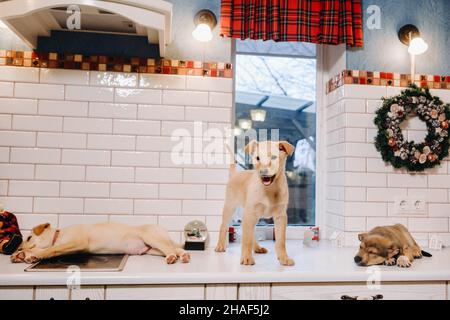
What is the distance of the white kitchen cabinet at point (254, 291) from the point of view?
1.32 meters

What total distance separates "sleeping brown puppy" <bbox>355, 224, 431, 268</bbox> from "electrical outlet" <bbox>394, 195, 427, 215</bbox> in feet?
Answer: 1.32

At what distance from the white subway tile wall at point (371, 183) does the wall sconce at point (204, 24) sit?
713 millimetres

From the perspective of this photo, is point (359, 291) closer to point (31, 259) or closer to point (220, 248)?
point (220, 248)

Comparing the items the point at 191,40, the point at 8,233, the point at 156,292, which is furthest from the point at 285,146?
the point at 8,233

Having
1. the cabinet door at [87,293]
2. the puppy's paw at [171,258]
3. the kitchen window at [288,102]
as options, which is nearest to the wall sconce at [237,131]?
the kitchen window at [288,102]

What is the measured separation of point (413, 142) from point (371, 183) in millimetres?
279

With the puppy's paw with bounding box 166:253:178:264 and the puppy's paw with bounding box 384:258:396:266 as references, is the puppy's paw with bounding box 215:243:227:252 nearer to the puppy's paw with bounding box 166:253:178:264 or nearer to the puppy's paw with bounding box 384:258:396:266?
the puppy's paw with bounding box 166:253:178:264

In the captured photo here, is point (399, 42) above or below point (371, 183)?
above

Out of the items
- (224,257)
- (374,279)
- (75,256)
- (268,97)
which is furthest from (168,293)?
(268,97)

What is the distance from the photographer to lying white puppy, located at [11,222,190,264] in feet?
4.76

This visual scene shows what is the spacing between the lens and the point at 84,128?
5.96 feet

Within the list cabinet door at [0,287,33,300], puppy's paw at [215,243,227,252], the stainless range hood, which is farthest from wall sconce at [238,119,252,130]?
cabinet door at [0,287,33,300]

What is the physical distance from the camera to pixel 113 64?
185 centimetres
